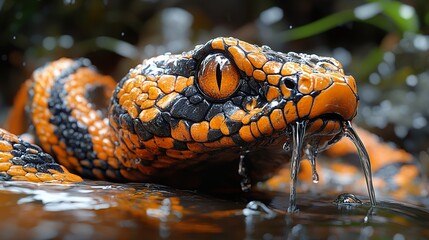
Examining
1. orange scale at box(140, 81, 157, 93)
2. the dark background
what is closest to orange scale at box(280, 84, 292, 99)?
orange scale at box(140, 81, 157, 93)

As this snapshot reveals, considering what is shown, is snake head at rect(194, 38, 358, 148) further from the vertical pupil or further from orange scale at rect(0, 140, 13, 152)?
orange scale at rect(0, 140, 13, 152)

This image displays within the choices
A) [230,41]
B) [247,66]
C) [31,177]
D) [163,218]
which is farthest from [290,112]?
[31,177]

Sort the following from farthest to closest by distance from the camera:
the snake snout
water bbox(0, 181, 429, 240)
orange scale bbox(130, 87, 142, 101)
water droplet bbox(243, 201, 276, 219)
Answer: orange scale bbox(130, 87, 142, 101) < the snake snout < water droplet bbox(243, 201, 276, 219) < water bbox(0, 181, 429, 240)

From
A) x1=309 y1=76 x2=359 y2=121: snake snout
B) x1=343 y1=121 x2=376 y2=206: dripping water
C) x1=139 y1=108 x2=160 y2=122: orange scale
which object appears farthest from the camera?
x1=139 y1=108 x2=160 y2=122: orange scale

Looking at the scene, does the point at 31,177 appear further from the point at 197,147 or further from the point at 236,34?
the point at 236,34

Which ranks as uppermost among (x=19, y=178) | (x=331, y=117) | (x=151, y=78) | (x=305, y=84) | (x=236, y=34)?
(x=236, y=34)
